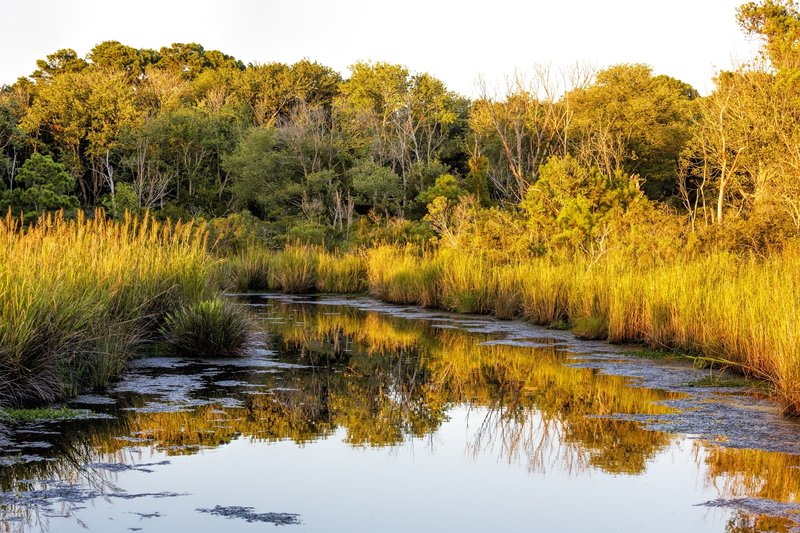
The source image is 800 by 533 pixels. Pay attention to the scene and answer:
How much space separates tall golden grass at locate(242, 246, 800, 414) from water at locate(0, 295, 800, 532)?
2.01 feet

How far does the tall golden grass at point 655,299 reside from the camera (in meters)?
9.48

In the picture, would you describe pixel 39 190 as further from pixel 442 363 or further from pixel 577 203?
pixel 442 363

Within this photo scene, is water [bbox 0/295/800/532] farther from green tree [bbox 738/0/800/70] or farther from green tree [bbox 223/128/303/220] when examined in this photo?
green tree [bbox 223/128/303/220]

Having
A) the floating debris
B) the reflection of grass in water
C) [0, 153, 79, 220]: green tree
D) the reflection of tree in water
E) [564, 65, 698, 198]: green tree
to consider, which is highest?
[564, 65, 698, 198]: green tree

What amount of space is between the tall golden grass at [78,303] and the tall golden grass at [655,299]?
21.2 feet

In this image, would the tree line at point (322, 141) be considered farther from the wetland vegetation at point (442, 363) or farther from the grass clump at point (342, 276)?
the wetland vegetation at point (442, 363)

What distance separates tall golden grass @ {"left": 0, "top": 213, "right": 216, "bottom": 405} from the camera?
805cm

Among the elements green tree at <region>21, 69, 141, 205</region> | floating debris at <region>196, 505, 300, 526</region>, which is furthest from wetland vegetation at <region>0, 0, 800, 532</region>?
green tree at <region>21, 69, 141, 205</region>

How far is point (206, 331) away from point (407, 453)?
223 inches

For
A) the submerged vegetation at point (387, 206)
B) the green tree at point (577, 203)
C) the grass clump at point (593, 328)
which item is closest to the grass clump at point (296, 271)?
the submerged vegetation at point (387, 206)

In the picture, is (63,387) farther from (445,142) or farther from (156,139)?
(445,142)

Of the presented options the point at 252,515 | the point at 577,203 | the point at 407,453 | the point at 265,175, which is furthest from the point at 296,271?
the point at 252,515

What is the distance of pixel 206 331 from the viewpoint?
12047mm

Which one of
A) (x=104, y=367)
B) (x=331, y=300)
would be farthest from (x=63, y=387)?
(x=331, y=300)
